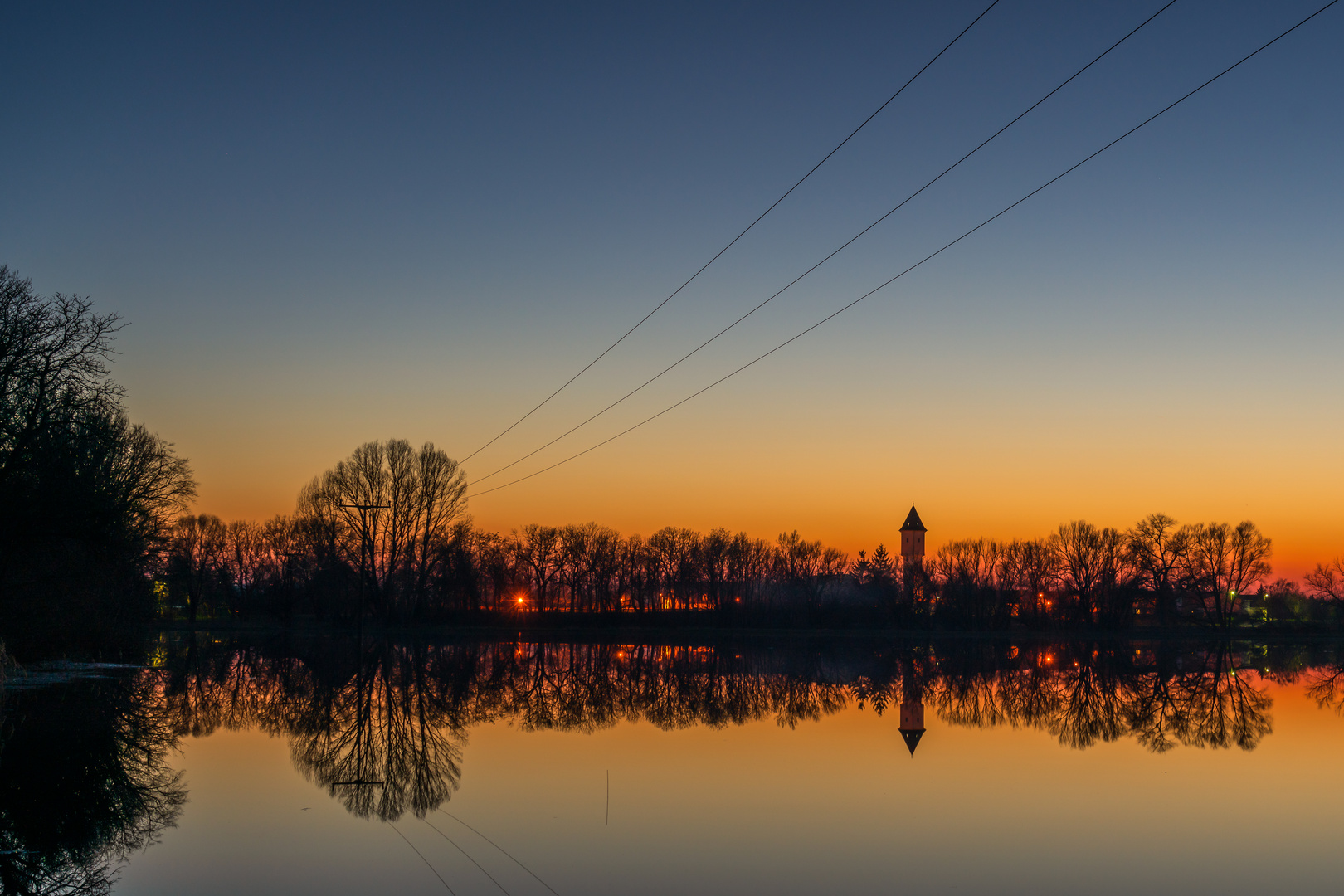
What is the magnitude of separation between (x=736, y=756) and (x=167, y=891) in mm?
8090

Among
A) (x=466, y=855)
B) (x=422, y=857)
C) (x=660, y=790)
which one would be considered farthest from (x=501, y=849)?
(x=660, y=790)

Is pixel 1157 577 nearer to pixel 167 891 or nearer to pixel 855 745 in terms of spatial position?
pixel 855 745

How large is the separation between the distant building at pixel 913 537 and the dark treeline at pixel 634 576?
58073mm

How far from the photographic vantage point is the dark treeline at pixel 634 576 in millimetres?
67312

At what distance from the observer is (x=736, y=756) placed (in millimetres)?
13867

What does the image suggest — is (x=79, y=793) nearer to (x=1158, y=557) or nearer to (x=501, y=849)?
(x=501, y=849)

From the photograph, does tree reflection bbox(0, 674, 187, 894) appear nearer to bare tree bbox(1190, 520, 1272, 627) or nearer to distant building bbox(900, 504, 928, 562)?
bare tree bbox(1190, 520, 1272, 627)

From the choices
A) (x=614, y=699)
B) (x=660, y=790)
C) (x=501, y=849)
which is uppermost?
(x=501, y=849)

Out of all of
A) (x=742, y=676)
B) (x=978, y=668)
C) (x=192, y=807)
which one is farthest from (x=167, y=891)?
(x=978, y=668)

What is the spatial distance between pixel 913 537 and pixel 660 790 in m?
166

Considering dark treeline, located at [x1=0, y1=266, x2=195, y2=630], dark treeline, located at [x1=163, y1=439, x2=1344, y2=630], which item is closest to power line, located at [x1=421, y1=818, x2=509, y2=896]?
dark treeline, located at [x1=0, y1=266, x2=195, y2=630]

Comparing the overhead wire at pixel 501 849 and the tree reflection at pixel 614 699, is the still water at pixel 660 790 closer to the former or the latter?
the overhead wire at pixel 501 849

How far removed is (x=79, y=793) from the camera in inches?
431

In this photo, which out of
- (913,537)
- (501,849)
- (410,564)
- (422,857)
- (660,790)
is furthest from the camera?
(913,537)
